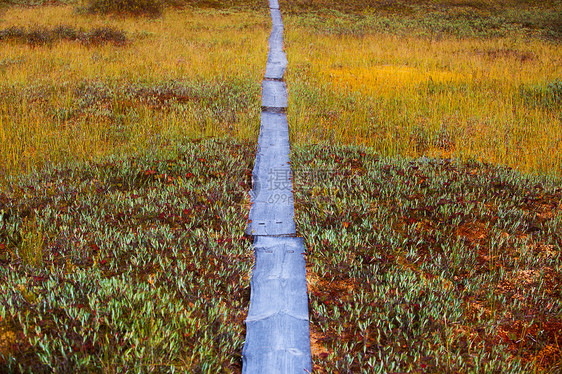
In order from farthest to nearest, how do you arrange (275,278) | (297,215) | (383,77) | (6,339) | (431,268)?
(383,77)
(297,215)
(431,268)
(275,278)
(6,339)

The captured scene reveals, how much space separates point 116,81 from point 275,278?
9.24 m

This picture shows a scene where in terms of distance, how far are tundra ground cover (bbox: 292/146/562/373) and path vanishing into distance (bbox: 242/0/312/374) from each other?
0.16 meters

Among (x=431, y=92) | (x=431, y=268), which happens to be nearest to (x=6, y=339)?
(x=431, y=268)

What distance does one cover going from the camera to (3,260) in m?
3.63

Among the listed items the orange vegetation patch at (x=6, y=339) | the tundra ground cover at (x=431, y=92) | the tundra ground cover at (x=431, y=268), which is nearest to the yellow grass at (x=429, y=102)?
the tundra ground cover at (x=431, y=92)

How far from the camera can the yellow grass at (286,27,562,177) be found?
292 inches

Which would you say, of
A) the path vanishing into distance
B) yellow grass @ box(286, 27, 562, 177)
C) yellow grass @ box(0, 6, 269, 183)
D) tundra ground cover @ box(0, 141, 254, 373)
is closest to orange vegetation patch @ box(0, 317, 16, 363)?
tundra ground cover @ box(0, 141, 254, 373)

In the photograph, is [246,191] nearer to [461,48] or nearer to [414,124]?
[414,124]

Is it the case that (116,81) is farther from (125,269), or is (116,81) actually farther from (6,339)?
(6,339)

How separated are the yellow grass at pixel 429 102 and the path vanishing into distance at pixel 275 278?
1.78 meters

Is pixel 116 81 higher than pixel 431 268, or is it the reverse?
pixel 116 81

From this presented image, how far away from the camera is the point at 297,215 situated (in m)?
4.76

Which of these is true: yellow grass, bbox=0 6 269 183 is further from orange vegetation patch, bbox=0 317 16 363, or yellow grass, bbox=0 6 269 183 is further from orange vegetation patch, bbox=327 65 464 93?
orange vegetation patch, bbox=0 317 16 363

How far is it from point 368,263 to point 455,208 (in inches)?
63.1
